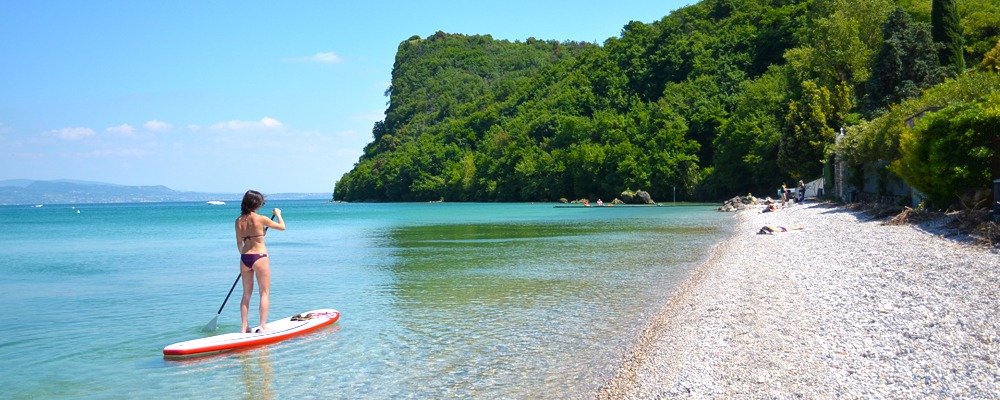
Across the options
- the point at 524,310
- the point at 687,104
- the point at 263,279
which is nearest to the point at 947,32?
the point at 687,104

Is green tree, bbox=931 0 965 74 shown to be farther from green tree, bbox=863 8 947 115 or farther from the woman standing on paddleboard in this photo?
the woman standing on paddleboard

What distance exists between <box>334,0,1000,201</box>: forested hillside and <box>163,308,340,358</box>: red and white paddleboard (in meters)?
28.5

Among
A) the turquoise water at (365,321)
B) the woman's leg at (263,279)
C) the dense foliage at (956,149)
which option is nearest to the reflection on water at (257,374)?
the turquoise water at (365,321)

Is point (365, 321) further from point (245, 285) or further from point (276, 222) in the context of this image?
point (276, 222)

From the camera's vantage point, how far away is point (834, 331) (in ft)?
29.6

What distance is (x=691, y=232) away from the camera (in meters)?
30.6

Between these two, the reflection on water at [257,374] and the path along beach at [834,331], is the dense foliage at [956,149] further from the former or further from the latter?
the reflection on water at [257,374]

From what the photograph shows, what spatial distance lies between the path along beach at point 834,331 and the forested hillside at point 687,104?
22.1m

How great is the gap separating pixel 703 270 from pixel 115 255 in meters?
24.2

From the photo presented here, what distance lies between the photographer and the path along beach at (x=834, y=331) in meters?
6.90

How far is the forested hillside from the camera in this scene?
178ft

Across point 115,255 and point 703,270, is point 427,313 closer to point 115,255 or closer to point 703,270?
point 703,270

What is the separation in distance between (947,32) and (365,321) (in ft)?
171

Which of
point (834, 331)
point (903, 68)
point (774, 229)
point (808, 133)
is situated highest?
point (903, 68)
